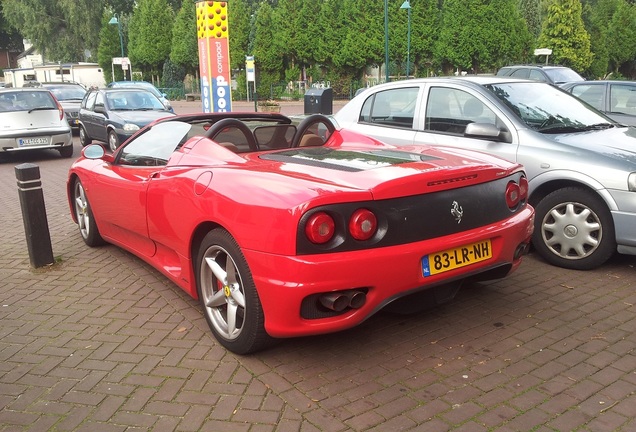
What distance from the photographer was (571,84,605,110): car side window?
30.6ft

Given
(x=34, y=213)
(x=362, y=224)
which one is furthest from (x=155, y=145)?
(x=362, y=224)

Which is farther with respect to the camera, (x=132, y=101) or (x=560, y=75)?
(x=560, y=75)

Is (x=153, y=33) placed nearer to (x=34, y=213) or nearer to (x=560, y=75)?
(x=560, y=75)

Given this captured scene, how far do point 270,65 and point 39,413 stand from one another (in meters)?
39.3

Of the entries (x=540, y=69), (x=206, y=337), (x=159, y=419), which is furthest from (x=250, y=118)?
(x=540, y=69)

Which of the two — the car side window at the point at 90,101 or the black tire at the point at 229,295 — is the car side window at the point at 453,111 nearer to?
the black tire at the point at 229,295

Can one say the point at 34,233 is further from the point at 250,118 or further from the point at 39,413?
the point at 39,413

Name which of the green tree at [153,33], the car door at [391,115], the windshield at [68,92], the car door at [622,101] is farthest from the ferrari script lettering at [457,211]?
the green tree at [153,33]

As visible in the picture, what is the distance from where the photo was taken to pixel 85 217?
6082 millimetres

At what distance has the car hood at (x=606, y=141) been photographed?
5.06 m

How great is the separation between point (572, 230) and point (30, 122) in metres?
12.1

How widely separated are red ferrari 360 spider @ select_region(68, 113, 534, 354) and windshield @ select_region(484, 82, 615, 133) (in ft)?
5.45

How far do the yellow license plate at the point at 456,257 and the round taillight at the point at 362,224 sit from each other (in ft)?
1.22

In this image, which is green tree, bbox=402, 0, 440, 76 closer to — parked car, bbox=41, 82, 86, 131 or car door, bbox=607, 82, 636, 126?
parked car, bbox=41, 82, 86, 131
